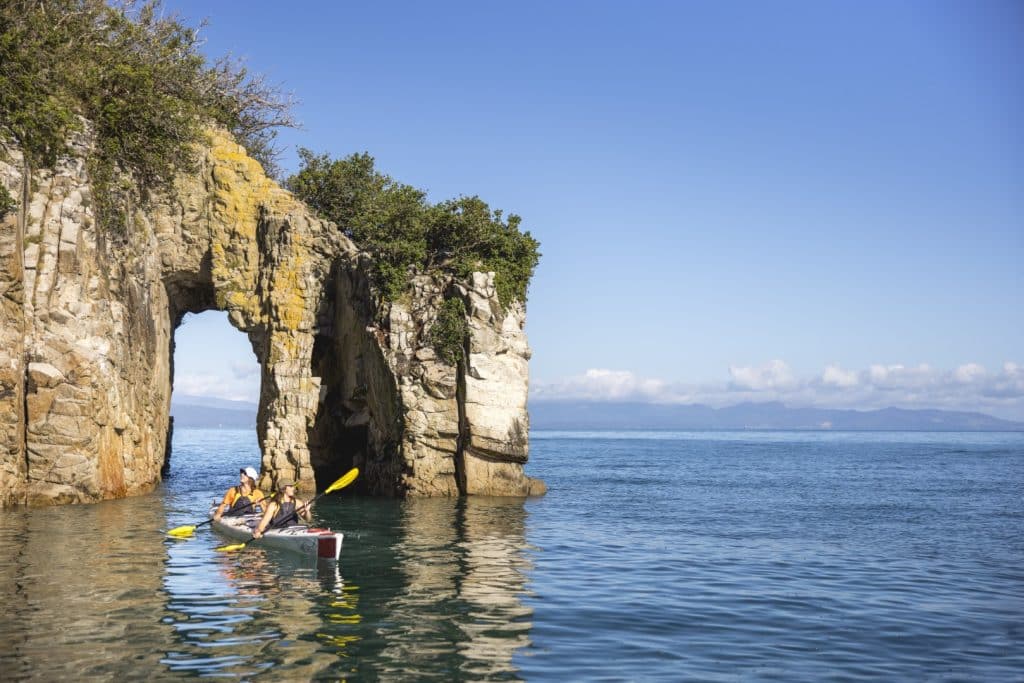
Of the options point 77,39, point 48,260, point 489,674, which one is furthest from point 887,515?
point 77,39

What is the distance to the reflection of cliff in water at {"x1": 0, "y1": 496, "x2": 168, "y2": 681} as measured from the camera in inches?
488

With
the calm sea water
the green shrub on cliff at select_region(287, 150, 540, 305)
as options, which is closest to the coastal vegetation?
the green shrub on cliff at select_region(287, 150, 540, 305)

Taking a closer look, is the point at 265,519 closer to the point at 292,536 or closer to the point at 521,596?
the point at 292,536

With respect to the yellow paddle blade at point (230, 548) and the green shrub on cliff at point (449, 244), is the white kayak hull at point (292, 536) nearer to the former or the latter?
the yellow paddle blade at point (230, 548)

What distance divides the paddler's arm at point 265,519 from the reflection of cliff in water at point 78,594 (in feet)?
7.48

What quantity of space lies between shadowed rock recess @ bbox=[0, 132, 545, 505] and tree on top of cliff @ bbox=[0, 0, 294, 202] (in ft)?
4.57

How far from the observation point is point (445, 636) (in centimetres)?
1453

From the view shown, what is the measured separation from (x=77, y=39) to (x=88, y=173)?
529 centimetres

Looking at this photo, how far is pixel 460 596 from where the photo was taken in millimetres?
17766

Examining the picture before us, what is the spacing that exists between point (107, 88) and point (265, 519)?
2025cm

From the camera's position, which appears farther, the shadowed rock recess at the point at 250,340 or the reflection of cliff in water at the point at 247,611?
the shadowed rock recess at the point at 250,340

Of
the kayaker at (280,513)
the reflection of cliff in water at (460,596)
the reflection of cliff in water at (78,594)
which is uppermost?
the kayaker at (280,513)

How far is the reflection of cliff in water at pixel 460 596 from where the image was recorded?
13.3m

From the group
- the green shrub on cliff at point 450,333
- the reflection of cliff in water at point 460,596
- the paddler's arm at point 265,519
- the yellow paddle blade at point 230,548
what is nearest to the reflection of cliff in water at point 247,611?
the yellow paddle blade at point 230,548
